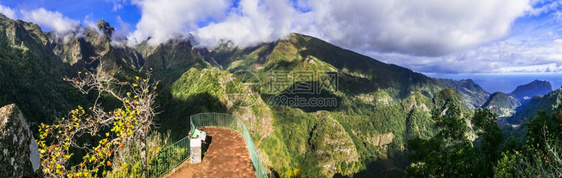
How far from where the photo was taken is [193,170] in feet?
46.8

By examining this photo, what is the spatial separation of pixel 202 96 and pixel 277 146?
61.4 m

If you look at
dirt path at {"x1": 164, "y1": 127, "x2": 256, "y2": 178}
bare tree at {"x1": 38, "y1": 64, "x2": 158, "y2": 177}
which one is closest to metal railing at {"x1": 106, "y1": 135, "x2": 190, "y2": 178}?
dirt path at {"x1": 164, "y1": 127, "x2": 256, "y2": 178}

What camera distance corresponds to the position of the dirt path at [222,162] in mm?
14109

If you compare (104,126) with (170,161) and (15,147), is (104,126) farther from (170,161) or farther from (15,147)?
(15,147)

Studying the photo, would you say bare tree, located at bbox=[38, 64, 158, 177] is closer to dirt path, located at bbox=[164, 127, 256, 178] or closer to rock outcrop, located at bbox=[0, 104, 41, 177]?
dirt path, located at bbox=[164, 127, 256, 178]

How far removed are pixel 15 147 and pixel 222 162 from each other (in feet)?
39.8

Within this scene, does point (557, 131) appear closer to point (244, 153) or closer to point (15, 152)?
point (244, 153)

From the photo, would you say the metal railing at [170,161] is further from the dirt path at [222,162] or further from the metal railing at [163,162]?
the dirt path at [222,162]

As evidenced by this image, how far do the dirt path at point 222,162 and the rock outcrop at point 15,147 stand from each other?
9678 mm

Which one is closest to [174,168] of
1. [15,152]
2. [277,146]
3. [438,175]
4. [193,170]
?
[193,170]

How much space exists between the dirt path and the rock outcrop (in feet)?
31.8

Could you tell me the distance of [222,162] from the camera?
15.6 metres

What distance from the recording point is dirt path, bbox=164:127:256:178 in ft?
46.3

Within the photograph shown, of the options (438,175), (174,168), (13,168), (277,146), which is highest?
(13,168)
